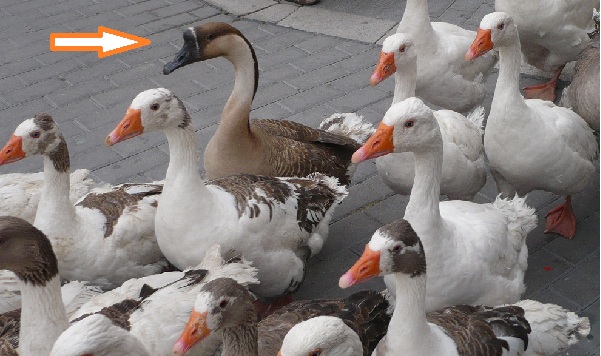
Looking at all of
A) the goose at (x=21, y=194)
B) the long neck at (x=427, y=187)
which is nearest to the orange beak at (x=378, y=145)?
the long neck at (x=427, y=187)

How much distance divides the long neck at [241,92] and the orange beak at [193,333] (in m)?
1.99

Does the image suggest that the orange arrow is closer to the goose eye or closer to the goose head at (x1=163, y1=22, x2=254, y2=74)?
the goose head at (x1=163, y1=22, x2=254, y2=74)

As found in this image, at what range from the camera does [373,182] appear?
256 inches

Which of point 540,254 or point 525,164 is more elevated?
point 525,164

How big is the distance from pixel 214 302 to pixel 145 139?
3.61 metres

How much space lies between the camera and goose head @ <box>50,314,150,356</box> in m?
3.36

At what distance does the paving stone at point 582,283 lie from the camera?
5.14 meters

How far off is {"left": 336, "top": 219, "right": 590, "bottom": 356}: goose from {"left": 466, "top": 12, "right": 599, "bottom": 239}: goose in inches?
46.8

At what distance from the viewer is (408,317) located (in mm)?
3760

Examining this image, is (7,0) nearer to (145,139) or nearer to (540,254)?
(145,139)

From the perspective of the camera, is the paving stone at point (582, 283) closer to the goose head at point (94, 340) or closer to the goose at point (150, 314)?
the goose at point (150, 314)

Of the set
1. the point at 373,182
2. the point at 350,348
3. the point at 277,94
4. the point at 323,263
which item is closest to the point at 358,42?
the point at 277,94

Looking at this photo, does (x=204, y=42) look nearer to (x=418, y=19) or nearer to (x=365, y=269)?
(x=418, y=19)

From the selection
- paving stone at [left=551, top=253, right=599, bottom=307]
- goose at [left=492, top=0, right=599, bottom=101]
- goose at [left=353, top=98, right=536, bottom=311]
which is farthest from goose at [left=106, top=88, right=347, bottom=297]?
goose at [left=492, top=0, right=599, bottom=101]
